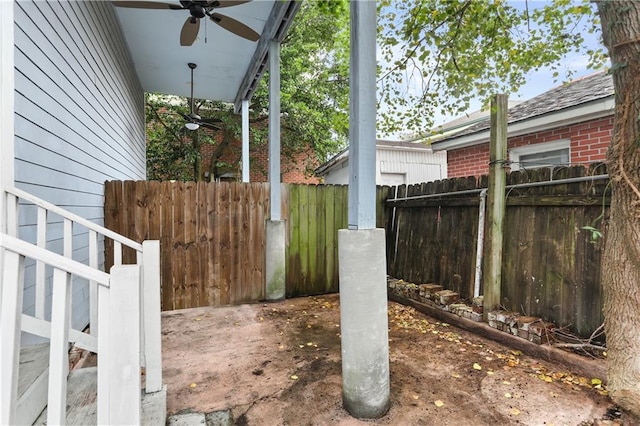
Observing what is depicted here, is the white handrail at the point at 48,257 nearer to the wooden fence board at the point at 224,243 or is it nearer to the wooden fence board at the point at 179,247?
the wooden fence board at the point at 179,247

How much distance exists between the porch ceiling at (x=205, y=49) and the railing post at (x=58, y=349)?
12.3 feet

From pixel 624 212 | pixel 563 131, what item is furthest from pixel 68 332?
pixel 563 131

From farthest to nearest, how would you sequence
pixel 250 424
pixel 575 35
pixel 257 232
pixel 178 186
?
pixel 257 232 < pixel 178 186 < pixel 575 35 < pixel 250 424

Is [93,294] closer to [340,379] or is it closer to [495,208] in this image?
[340,379]

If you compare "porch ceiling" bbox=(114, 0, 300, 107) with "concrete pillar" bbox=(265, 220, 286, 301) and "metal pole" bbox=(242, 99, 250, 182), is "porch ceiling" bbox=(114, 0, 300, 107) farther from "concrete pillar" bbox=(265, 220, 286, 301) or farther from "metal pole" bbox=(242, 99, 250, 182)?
"concrete pillar" bbox=(265, 220, 286, 301)

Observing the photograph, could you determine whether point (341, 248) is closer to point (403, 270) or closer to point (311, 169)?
point (403, 270)

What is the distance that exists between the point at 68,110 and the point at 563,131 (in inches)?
232

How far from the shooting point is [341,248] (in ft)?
6.96

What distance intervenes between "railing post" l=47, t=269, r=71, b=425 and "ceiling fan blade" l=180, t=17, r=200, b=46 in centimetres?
367

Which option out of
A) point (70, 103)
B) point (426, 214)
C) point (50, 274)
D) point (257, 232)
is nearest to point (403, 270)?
point (426, 214)

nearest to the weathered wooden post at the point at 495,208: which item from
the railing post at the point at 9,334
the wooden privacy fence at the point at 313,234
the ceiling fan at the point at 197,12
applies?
the wooden privacy fence at the point at 313,234

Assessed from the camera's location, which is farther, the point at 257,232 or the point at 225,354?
the point at 257,232

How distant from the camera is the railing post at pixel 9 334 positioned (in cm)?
97

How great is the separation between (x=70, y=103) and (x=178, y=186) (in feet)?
4.94
